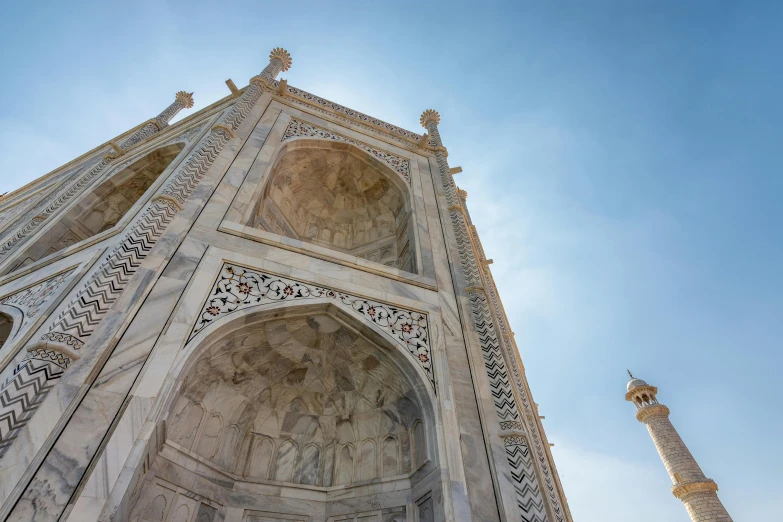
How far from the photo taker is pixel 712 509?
14531mm

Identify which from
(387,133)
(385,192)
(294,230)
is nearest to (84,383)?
(294,230)

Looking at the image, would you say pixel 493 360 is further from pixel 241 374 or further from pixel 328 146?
pixel 328 146

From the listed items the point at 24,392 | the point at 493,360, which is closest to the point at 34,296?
the point at 24,392

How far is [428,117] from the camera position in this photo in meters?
11.6

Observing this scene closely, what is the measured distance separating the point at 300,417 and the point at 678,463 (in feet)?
54.1

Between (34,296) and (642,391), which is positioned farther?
(642,391)

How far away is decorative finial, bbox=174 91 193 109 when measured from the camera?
13602 millimetres

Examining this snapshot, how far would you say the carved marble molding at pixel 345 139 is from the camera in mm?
8238

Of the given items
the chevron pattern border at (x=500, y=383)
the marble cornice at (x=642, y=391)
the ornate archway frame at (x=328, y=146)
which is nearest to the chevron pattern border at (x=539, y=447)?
the chevron pattern border at (x=500, y=383)

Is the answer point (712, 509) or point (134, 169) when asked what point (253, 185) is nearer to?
point (134, 169)

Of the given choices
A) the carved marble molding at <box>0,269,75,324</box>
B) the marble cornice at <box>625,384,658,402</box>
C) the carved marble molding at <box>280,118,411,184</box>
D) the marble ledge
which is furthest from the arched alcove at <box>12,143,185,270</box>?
the marble cornice at <box>625,384,658,402</box>

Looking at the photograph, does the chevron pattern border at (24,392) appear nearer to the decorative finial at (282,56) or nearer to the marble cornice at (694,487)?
the decorative finial at (282,56)

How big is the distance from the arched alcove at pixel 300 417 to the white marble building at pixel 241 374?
18 millimetres

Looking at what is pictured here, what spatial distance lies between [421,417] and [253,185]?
379 centimetres
